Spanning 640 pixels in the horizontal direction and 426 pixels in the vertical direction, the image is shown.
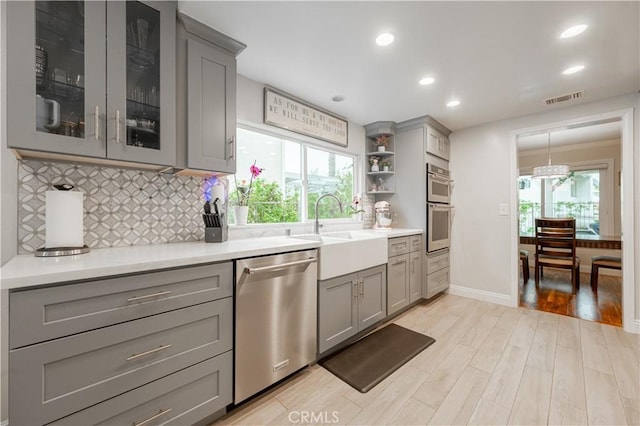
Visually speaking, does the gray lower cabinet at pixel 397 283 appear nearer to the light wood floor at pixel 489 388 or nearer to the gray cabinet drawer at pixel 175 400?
the light wood floor at pixel 489 388

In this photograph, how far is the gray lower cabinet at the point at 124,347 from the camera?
35.9 inches

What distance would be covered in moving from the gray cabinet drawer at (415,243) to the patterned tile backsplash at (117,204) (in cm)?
223

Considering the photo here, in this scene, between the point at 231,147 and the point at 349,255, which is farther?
the point at 349,255

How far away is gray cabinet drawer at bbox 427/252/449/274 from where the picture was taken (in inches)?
126

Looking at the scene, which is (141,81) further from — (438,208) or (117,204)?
(438,208)

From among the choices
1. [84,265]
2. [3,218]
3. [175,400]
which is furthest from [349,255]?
[3,218]

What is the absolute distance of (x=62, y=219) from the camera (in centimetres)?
127

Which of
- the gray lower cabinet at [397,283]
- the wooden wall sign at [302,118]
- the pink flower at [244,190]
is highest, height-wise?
the wooden wall sign at [302,118]

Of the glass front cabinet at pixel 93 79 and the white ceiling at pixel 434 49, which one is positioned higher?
the white ceiling at pixel 434 49

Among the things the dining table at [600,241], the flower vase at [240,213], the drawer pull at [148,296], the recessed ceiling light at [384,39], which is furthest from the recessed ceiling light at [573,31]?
the dining table at [600,241]

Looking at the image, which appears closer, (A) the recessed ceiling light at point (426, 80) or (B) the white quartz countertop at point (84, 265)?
(B) the white quartz countertop at point (84, 265)

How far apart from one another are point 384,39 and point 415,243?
2.16 meters

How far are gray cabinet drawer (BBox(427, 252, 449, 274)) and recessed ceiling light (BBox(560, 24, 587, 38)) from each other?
2299 mm

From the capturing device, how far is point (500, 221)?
129 inches
